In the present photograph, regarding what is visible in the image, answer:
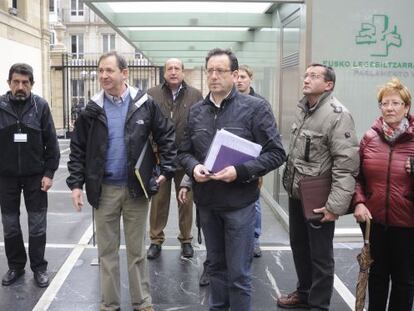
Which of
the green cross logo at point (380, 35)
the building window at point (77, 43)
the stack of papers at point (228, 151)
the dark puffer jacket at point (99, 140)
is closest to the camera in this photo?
the stack of papers at point (228, 151)

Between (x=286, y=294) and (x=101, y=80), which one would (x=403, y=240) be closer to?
(x=286, y=294)

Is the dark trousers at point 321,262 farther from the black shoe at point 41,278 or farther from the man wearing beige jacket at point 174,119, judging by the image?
the black shoe at point 41,278

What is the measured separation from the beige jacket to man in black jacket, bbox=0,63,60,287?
213cm

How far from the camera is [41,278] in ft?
14.7

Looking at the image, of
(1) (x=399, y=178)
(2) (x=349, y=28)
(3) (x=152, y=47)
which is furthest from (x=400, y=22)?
(3) (x=152, y=47)

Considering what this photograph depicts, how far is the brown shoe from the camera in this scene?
13.4 ft

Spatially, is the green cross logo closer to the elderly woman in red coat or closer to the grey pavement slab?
the grey pavement slab

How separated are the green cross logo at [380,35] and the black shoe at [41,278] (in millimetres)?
3931

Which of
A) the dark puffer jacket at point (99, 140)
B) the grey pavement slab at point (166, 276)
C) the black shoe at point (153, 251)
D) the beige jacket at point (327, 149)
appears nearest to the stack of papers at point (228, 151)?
the beige jacket at point (327, 149)

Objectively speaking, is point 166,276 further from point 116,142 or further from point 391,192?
point 391,192

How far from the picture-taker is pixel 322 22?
17.9 ft

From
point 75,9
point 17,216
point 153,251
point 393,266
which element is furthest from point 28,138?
point 75,9

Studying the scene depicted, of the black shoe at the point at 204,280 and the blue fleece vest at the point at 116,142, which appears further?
the black shoe at the point at 204,280

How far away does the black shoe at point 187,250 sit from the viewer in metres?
5.23
